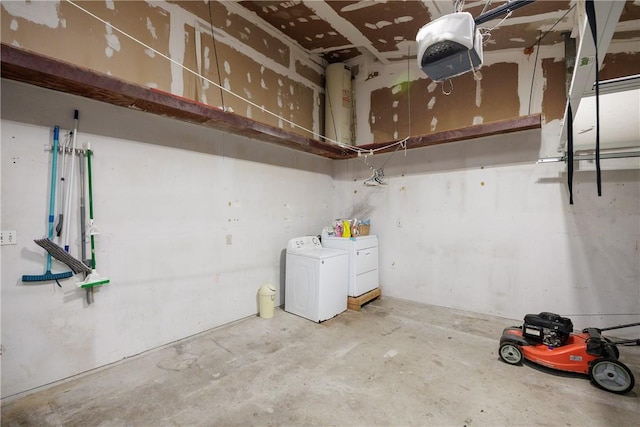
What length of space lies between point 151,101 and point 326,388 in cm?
255

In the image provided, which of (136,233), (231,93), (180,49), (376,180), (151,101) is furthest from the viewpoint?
(376,180)

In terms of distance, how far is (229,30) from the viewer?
10.1 ft

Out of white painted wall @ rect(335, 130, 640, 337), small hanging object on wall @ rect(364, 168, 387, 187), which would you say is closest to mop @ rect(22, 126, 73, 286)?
small hanging object on wall @ rect(364, 168, 387, 187)

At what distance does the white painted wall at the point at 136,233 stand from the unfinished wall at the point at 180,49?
1.11 ft

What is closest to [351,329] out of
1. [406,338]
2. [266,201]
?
[406,338]

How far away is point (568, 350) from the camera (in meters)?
2.11

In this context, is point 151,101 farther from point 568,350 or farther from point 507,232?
point 507,232

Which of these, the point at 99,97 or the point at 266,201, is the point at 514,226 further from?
the point at 99,97

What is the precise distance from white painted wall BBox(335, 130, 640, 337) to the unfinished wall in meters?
1.76

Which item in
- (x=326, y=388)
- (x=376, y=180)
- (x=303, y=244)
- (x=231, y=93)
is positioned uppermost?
(x=231, y=93)

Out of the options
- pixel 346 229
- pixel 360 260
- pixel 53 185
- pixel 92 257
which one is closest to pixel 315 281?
pixel 360 260

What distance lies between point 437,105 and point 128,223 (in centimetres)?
381

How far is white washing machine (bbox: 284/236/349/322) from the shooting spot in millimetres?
3199

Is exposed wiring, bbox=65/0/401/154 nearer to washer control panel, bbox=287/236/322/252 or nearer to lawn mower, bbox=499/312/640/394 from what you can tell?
washer control panel, bbox=287/236/322/252
